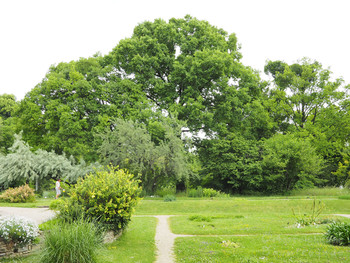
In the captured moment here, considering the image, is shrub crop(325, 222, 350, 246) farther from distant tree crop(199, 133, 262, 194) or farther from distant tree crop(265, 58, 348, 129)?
distant tree crop(265, 58, 348, 129)

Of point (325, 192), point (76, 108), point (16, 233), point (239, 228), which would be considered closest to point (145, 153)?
point (76, 108)

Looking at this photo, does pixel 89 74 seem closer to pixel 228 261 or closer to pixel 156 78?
pixel 156 78

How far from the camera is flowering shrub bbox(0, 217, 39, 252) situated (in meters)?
7.87

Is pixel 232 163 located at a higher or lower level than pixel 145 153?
lower

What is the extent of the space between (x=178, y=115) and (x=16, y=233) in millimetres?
21340

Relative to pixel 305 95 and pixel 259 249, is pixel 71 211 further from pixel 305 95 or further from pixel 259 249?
pixel 305 95

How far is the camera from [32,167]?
90.3 ft

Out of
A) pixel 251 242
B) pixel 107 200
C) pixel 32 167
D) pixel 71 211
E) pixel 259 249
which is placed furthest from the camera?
pixel 32 167

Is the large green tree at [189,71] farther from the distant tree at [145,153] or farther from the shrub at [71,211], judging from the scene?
the shrub at [71,211]

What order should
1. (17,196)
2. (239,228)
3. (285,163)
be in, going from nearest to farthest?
(239,228) < (17,196) < (285,163)

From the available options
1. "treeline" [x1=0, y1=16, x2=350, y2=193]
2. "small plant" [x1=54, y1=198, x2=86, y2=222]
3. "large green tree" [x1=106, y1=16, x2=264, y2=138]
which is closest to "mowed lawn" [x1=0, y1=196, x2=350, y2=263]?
"small plant" [x1=54, y1=198, x2=86, y2=222]

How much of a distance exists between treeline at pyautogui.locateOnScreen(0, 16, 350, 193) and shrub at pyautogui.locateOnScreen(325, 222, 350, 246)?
14.2 metres

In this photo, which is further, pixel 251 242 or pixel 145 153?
pixel 145 153

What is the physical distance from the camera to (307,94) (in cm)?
3541
